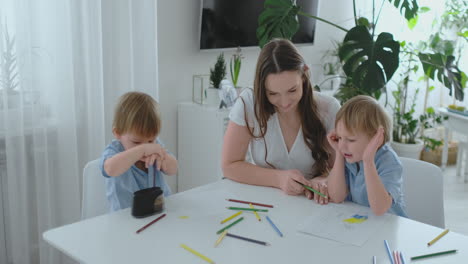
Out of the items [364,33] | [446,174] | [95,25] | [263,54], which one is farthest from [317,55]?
[263,54]

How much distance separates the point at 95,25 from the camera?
2492 millimetres

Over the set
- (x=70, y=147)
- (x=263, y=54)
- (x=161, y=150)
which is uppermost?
(x=263, y=54)

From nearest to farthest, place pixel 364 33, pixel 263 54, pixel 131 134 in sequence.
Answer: pixel 131 134, pixel 263 54, pixel 364 33

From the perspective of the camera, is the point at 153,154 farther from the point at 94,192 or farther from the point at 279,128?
the point at 279,128

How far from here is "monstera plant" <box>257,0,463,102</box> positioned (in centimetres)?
234

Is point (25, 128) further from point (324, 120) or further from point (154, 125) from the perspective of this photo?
point (324, 120)

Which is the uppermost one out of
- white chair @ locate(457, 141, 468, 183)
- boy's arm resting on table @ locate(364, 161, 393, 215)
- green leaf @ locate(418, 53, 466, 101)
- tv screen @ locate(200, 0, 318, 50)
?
tv screen @ locate(200, 0, 318, 50)

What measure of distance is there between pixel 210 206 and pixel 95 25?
1.41 meters

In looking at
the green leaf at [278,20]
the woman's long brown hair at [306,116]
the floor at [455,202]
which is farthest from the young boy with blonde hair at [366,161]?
the floor at [455,202]

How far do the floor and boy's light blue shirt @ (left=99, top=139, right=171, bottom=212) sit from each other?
8.06 feet

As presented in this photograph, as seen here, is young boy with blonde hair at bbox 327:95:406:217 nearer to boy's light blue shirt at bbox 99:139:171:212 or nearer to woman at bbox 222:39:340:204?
woman at bbox 222:39:340:204

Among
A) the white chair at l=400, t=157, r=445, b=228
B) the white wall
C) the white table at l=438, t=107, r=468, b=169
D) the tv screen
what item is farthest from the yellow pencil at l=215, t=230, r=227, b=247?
the white table at l=438, t=107, r=468, b=169

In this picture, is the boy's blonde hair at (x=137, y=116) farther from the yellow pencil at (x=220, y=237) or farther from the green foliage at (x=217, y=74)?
the green foliage at (x=217, y=74)

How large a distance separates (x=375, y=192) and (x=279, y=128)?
540 millimetres
